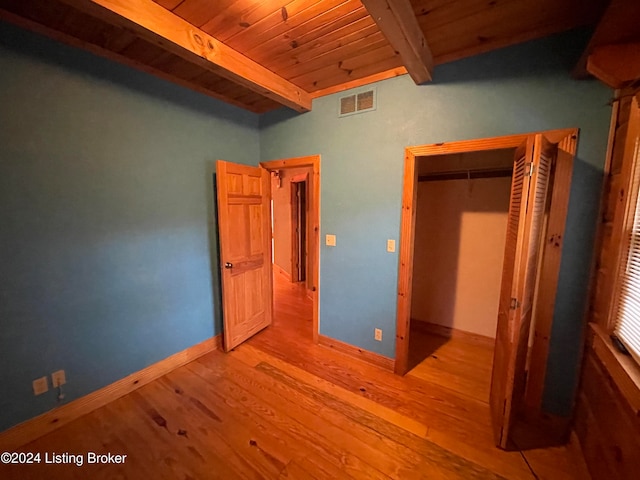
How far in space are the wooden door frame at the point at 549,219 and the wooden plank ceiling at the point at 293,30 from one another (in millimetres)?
584

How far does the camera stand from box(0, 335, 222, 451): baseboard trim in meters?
1.54

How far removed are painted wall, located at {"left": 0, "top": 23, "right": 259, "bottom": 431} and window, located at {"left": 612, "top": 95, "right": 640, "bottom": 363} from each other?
2973 millimetres

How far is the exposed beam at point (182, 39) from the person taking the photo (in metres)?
1.23

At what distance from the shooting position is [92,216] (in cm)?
176

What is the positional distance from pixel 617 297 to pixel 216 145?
317 centimetres

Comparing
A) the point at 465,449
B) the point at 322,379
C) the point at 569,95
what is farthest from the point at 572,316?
the point at 322,379

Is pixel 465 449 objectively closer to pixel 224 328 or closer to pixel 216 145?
pixel 224 328

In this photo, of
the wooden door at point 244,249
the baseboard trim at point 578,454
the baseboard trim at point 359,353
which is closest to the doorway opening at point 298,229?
the wooden door at point 244,249

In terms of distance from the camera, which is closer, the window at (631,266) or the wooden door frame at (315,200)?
the window at (631,266)

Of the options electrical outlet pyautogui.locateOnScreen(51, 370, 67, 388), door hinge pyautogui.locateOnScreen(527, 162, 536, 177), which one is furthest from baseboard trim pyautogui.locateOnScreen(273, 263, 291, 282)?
door hinge pyautogui.locateOnScreen(527, 162, 536, 177)

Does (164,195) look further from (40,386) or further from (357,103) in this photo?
Answer: (357,103)

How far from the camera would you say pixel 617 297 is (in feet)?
4.12

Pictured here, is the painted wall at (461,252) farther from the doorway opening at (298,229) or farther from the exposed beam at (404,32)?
the doorway opening at (298,229)

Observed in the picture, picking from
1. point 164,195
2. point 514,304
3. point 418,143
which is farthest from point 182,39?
point 514,304
